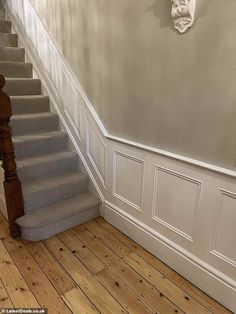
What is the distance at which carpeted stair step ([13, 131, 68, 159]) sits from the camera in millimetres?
2562

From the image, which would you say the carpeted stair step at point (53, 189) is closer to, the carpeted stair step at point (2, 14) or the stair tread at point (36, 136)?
the stair tread at point (36, 136)

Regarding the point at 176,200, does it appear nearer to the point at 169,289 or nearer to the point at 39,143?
the point at 169,289

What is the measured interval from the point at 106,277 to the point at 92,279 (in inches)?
4.1

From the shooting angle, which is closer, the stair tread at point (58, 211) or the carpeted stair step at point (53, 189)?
the stair tread at point (58, 211)

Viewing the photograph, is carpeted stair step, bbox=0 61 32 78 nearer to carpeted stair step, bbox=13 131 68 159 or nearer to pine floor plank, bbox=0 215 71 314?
carpeted stair step, bbox=13 131 68 159

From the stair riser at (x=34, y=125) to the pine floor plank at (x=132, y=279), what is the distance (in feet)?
4.48

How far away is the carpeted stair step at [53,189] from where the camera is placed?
229 cm

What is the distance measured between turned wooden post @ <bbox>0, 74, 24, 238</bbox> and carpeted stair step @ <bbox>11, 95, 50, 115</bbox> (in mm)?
1054

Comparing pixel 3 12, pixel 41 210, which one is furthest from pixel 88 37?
pixel 3 12

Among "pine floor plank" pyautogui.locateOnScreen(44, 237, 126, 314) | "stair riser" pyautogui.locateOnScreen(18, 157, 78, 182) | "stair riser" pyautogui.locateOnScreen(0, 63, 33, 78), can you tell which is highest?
"stair riser" pyautogui.locateOnScreen(0, 63, 33, 78)

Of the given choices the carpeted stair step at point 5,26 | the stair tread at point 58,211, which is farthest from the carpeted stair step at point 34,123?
the carpeted stair step at point 5,26

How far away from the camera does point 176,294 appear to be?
1.66 m

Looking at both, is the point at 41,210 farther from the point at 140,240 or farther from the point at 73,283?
the point at 140,240

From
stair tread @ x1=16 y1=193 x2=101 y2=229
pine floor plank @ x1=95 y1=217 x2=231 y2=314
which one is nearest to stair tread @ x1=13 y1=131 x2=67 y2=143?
stair tread @ x1=16 y1=193 x2=101 y2=229
